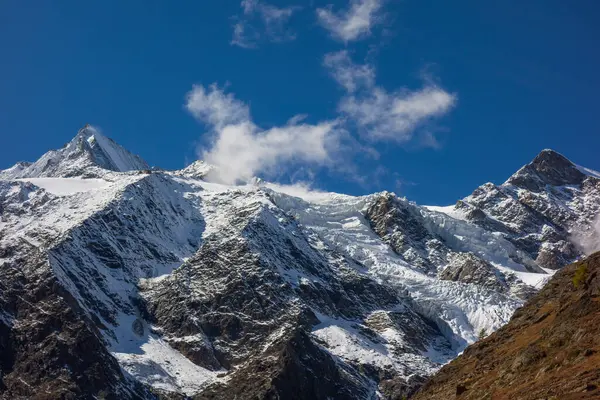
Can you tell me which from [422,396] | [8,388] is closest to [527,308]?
[422,396]

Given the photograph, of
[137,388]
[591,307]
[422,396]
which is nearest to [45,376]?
[137,388]

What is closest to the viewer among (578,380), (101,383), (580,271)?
(578,380)

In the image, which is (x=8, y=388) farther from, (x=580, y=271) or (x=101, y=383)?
(x=580, y=271)

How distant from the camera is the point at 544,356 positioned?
51.7 meters

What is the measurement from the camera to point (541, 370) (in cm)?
4962

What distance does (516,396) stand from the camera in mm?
47906

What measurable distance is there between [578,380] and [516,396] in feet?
17.8

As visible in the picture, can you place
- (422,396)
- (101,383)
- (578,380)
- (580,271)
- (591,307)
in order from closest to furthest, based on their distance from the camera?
(578,380) < (591,307) < (580,271) < (422,396) < (101,383)

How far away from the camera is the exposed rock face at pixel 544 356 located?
45219mm

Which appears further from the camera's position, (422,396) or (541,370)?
(422,396)

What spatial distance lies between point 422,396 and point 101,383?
131553 mm

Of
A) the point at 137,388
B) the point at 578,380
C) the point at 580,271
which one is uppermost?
the point at 137,388

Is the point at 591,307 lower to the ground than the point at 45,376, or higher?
lower

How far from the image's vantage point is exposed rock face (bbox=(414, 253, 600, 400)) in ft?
148
